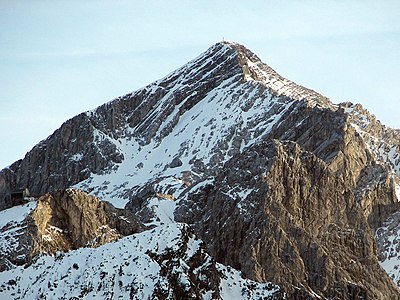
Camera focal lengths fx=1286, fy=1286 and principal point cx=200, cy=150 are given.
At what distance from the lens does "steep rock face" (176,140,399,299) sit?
172 m

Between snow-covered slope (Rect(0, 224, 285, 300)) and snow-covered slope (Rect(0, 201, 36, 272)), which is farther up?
snow-covered slope (Rect(0, 201, 36, 272))

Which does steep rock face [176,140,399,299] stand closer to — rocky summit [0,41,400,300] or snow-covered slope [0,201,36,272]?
rocky summit [0,41,400,300]

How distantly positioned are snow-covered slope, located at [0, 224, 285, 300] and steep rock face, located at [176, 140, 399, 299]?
126ft

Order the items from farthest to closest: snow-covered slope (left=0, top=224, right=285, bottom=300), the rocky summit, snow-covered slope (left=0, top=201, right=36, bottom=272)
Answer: snow-covered slope (left=0, top=201, right=36, bottom=272) < the rocky summit < snow-covered slope (left=0, top=224, right=285, bottom=300)

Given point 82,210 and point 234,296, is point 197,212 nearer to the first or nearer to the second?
point 82,210

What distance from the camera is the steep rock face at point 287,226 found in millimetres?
172250

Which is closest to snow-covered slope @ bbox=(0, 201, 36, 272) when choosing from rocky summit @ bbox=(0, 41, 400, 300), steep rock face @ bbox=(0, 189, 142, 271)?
steep rock face @ bbox=(0, 189, 142, 271)

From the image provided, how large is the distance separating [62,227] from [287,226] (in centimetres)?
3327

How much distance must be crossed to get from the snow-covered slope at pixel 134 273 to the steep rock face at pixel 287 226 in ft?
126

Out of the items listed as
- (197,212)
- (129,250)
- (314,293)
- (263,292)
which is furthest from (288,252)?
(129,250)

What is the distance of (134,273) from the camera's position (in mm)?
122188

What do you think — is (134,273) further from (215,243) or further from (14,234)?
(215,243)

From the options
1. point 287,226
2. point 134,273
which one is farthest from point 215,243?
point 134,273

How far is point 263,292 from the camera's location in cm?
13500
